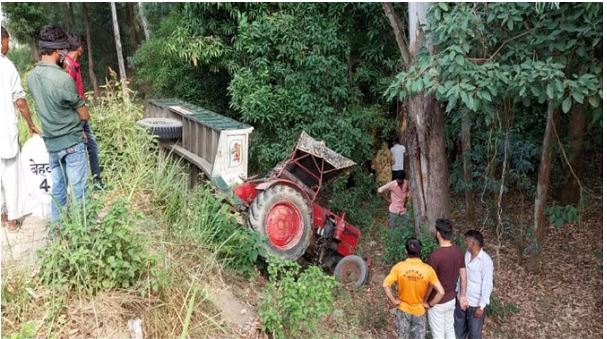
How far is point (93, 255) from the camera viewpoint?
Answer: 11.1 feet

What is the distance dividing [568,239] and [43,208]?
7778mm

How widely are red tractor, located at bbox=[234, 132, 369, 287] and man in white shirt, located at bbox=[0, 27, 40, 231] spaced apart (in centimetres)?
256

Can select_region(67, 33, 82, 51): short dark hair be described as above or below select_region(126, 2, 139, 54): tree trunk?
above

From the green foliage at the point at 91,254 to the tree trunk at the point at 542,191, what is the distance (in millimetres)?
5002

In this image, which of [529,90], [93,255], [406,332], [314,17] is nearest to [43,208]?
[93,255]

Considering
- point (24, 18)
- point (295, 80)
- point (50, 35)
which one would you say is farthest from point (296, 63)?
point (24, 18)

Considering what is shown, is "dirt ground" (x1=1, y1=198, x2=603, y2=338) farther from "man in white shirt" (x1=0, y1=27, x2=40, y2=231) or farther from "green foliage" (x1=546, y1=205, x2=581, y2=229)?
"green foliage" (x1=546, y1=205, x2=581, y2=229)

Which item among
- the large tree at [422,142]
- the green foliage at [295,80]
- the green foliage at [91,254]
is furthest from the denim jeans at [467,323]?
the green foliage at [295,80]

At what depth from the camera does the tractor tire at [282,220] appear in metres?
6.09

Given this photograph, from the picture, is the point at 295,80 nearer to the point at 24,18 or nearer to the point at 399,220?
the point at 399,220

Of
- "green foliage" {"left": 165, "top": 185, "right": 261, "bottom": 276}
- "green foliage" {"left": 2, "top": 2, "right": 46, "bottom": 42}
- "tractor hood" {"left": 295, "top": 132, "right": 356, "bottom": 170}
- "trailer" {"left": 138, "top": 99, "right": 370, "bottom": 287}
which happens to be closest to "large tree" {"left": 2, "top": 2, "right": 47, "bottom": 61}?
"green foliage" {"left": 2, "top": 2, "right": 46, "bottom": 42}

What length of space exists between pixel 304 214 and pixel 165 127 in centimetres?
278

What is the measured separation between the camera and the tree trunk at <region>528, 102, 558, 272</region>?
637 centimetres

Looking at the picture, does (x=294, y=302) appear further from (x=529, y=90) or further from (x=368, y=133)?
(x=368, y=133)
